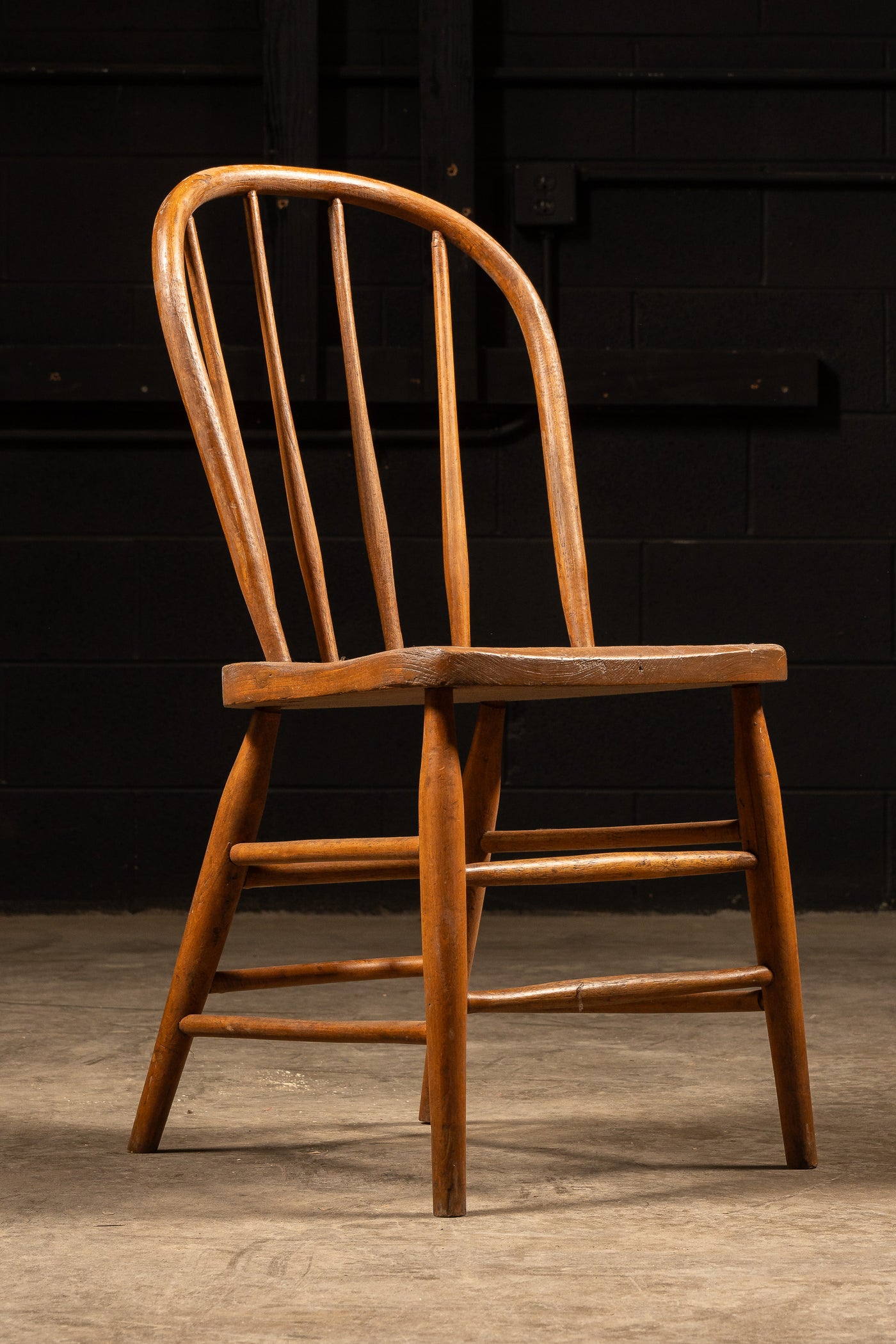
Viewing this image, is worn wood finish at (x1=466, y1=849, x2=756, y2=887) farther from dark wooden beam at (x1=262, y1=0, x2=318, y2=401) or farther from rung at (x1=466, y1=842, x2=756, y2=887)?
dark wooden beam at (x1=262, y1=0, x2=318, y2=401)

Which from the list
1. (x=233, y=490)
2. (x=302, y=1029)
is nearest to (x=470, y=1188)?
(x=302, y=1029)

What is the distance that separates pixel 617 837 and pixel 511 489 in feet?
5.50

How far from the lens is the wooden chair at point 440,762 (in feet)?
3.29

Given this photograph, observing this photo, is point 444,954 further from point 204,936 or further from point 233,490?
point 233,490

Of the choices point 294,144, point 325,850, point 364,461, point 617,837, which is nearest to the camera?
point 325,850

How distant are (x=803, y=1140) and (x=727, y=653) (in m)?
0.37

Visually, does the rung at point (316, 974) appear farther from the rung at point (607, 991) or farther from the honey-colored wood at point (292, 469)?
the honey-colored wood at point (292, 469)

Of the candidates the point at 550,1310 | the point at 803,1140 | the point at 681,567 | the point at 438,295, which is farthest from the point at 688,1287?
the point at 681,567

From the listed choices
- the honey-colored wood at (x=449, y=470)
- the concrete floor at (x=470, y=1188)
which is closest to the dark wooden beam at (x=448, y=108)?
the honey-colored wood at (x=449, y=470)

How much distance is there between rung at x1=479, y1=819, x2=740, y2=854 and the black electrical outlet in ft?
6.04

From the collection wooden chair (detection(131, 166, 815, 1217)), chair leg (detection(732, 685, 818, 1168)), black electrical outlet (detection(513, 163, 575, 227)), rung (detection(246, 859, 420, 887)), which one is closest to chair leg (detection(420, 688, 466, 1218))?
wooden chair (detection(131, 166, 815, 1217))

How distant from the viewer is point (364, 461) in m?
1.35

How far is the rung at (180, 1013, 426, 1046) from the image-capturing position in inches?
40.7

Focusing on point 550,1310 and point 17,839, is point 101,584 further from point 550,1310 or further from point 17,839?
point 550,1310
